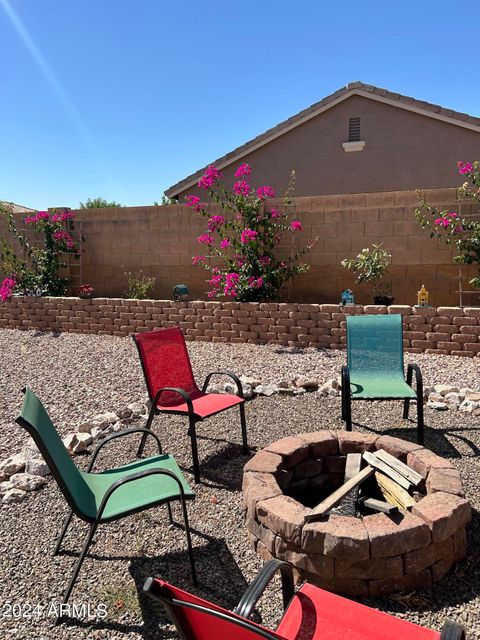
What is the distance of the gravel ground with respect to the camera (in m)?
2.19

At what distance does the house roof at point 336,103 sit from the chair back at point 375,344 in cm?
805

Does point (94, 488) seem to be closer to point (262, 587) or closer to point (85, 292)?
point (262, 587)

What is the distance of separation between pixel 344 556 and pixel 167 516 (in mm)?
1218

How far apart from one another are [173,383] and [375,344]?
201cm

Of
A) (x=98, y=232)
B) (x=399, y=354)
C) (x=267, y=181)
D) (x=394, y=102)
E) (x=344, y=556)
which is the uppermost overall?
(x=394, y=102)

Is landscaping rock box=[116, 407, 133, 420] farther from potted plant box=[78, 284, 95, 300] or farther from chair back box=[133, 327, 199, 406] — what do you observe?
potted plant box=[78, 284, 95, 300]

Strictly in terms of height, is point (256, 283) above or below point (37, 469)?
above

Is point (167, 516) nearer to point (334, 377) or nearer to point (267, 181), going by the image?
point (334, 377)

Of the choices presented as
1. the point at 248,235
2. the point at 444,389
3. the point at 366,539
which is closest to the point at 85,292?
the point at 248,235

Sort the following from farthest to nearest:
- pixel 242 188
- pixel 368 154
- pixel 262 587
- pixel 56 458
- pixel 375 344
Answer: pixel 368 154
pixel 242 188
pixel 375 344
pixel 56 458
pixel 262 587

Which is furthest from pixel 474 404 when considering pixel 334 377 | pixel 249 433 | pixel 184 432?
pixel 184 432

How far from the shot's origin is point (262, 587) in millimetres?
1623

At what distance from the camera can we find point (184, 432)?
4309mm

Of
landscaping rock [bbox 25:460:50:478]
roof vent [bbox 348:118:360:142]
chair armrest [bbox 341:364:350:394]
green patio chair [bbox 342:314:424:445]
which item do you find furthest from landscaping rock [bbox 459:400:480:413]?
roof vent [bbox 348:118:360:142]
